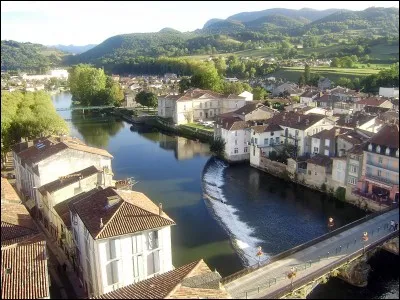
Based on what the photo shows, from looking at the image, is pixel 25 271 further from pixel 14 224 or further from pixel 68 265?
pixel 68 265

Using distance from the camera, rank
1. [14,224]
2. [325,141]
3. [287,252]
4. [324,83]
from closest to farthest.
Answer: [14,224], [287,252], [325,141], [324,83]

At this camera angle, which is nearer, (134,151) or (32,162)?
(32,162)

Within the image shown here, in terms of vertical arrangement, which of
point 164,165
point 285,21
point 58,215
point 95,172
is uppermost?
point 285,21

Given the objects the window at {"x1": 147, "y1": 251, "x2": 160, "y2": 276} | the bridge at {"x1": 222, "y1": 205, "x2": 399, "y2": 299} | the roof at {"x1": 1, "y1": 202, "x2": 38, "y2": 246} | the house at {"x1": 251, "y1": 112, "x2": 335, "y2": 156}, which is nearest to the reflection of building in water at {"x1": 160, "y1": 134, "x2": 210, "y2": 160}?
the house at {"x1": 251, "y1": 112, "x2": 335, "y2": 156}

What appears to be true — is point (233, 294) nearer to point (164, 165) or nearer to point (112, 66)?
point (164, 165)

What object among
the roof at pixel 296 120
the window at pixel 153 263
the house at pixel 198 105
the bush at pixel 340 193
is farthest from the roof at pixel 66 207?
the house at pixel 198 105

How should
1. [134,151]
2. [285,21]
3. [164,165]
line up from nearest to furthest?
[164,165] < [134,151] < [285,21]

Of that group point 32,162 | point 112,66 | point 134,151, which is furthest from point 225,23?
point 32,162

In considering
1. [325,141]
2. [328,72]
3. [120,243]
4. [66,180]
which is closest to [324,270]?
[120,243]
